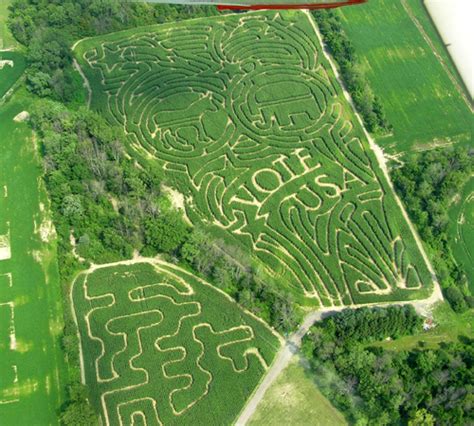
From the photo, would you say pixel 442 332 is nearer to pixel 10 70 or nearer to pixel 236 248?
pixel 236 248

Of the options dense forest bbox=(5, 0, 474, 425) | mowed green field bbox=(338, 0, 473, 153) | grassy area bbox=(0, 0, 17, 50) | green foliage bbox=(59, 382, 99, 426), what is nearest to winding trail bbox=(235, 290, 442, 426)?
dense forest bbox=(5, 0, 474, 425)

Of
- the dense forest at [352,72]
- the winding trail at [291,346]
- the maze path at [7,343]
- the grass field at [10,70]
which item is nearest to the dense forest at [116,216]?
the winding trail at [291,346]

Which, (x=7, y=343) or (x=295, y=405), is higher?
(x=7, y=343)

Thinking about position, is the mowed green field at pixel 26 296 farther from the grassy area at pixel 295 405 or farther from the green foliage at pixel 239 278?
the grassy area at pixel 295 405

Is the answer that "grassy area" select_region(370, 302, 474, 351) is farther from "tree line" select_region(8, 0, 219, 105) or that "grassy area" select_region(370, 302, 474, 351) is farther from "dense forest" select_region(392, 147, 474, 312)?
"tree line" select_region(8, 0, 219, 105)

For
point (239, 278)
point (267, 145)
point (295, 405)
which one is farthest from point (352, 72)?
point (295, 405)

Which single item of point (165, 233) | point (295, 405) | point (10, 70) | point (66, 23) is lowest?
point (295, 405)

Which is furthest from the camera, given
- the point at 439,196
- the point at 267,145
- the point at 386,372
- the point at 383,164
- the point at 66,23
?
the point at 66,23
